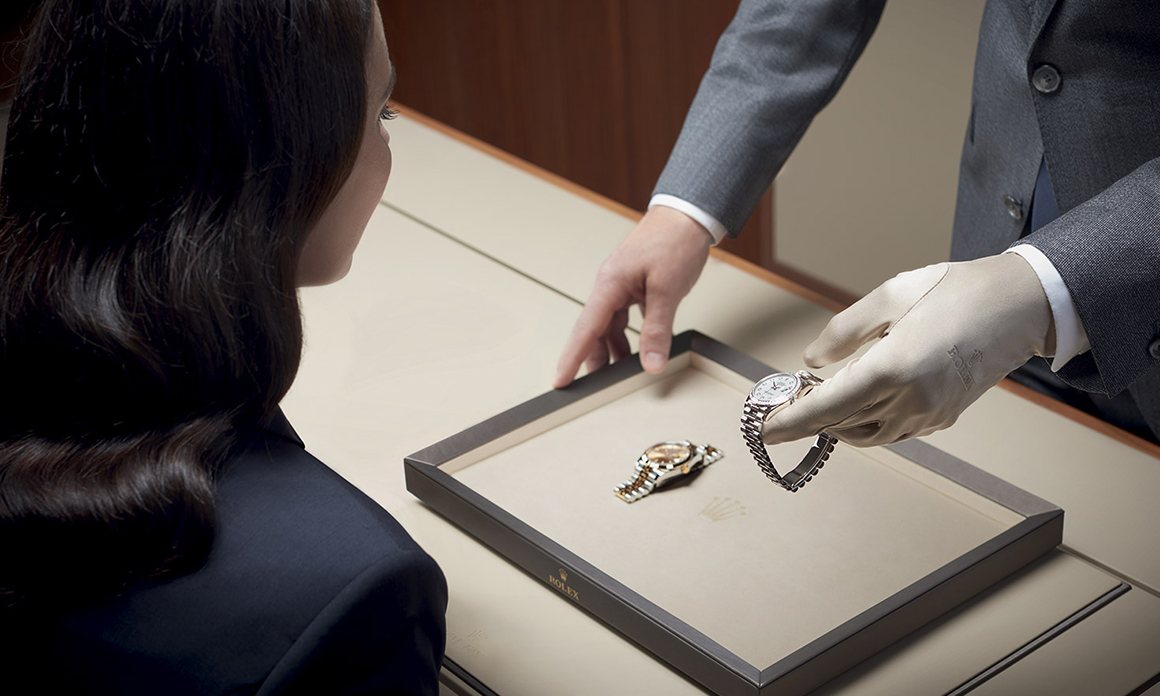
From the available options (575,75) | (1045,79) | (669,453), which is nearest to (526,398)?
(669,453)

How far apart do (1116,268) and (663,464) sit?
1.35ft

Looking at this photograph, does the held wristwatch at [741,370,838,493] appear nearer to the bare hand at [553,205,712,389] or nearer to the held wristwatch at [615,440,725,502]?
the held wristwatch at [615,440,725,502]

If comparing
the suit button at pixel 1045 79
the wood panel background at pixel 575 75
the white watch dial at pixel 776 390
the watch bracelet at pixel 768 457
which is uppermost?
the suit button at pixel 1045 79

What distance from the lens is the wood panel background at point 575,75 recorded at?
3.08m

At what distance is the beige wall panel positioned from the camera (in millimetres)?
2520

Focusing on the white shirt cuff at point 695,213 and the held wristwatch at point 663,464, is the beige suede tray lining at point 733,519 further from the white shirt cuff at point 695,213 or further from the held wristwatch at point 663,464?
the white shirt cuff at point 695,213

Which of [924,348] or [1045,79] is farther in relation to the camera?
[1045,79]

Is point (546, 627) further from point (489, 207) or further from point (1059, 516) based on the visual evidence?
point (489, 207)

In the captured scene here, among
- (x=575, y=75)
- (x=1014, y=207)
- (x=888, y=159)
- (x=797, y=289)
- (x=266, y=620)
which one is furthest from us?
(x=575, y=75)

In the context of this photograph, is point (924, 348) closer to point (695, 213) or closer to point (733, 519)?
point (733, 519)

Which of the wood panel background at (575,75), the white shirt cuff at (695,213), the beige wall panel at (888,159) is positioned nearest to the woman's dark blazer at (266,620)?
the white shirt cuff at (695,213)

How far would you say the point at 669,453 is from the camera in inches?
41.6

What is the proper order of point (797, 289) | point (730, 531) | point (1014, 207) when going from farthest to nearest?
1. point (797, 289)
2. point (1014, 207)
3. point (730, 531)

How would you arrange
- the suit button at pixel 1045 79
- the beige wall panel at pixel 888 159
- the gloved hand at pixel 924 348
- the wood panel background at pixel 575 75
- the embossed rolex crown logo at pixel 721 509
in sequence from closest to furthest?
the gloved hand at pixel 924 348 < the embossed rolex crown logo at pixel 721 509 < the suit button at pixel 1045 79 < the beige wall panel at pixel 888 159 < the wood panel background at pixel 575 75
